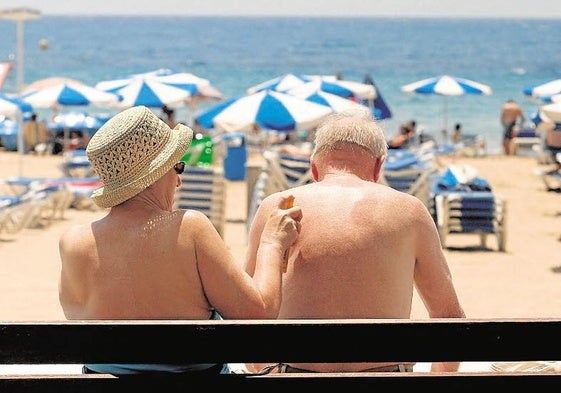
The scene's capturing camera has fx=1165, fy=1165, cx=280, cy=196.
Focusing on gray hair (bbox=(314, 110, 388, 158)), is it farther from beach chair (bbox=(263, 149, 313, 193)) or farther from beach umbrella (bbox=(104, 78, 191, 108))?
beach umbrella (bbox=(104, 78, 191, 108))

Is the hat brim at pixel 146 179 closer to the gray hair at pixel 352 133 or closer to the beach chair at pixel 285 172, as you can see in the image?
the gray hair at pixel 352 133

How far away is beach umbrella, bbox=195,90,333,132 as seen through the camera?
1179 centimetres

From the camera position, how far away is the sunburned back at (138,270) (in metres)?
2.72

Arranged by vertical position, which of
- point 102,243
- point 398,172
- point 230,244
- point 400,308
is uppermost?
point 102,243

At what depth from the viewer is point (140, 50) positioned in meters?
87.1

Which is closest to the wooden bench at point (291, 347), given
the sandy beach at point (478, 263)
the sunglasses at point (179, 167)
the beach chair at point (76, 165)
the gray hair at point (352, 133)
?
the sunglasses at point (179, 167)

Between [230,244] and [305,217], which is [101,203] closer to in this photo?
[305,217]

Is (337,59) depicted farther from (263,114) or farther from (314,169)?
(314,169)

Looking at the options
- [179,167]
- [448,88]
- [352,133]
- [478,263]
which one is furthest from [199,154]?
[179,167]

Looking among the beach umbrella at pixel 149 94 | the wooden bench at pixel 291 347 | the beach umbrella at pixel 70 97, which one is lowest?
the beach umbrella at pixel 70 97

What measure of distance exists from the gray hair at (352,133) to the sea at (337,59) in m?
25.9

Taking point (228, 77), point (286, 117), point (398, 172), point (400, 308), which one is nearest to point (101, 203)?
point (400, 308)

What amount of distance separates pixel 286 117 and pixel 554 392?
9612 millimetres

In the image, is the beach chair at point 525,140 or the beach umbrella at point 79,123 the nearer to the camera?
the beach umbrella at point 79,123
